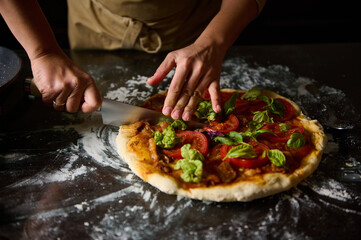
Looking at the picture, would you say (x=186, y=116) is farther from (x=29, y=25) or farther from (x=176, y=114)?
(x=29, y=25)

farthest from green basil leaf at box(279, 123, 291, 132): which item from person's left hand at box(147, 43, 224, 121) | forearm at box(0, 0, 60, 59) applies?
forearm at box(0, 0, 60, 59)

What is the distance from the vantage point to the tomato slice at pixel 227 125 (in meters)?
2.11

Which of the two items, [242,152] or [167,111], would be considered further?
[167,111]

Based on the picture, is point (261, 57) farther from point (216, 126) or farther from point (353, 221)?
point (353, 221)

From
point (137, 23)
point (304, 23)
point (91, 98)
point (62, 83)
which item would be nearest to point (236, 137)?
point (91, 98)

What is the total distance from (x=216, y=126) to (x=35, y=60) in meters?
1.13

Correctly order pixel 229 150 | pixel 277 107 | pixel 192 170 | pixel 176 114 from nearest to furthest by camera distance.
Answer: pixel 192 170, pixel 229 150, pixel 176 114, pixel 277 107

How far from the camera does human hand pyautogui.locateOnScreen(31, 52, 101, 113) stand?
6.57 feet

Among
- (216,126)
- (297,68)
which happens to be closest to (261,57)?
(297,68)

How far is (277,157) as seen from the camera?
6.07ft

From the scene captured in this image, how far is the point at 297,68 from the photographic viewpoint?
118 inches

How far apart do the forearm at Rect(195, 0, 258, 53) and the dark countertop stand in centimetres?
50

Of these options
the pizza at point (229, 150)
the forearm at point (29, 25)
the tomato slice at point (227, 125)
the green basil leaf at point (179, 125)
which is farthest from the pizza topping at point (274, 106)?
the forearm at point (29, 25)

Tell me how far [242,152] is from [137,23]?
1509mm
